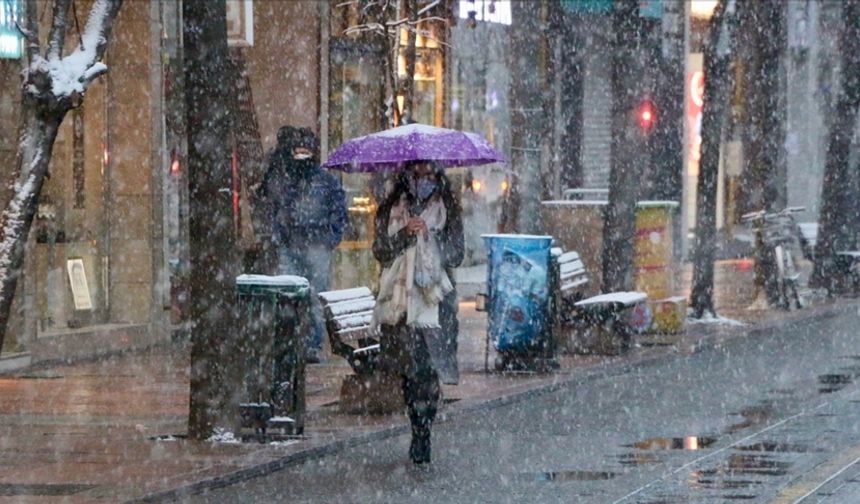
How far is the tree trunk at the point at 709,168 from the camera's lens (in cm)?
2345

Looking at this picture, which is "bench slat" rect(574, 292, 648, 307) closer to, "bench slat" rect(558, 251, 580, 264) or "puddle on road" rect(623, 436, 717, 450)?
"bench slat" rect(558, 251, 580, 264)

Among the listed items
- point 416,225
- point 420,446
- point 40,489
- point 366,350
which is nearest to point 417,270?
point 416,225

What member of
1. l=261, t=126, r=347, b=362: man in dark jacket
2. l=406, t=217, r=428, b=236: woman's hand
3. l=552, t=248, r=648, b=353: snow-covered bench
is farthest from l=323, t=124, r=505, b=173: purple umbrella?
l=552, t=248, r=648, b=353: snow-covered bench

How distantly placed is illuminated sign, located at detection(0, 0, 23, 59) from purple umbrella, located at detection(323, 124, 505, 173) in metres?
5.51

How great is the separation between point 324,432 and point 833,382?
216 inches

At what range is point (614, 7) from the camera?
21656mm

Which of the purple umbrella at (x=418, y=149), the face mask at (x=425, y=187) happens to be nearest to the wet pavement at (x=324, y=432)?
the face mask at (x=425, y=187)

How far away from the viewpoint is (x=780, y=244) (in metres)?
25.6

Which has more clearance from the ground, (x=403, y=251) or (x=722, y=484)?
(x=403, y=251)

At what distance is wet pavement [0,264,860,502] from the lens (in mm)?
10953

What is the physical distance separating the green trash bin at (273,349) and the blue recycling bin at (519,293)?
183 inches

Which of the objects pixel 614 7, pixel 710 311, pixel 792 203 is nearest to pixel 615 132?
pixel 614 7

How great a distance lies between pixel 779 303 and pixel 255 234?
8.80 metres

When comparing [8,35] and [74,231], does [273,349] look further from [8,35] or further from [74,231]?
[74,231]
